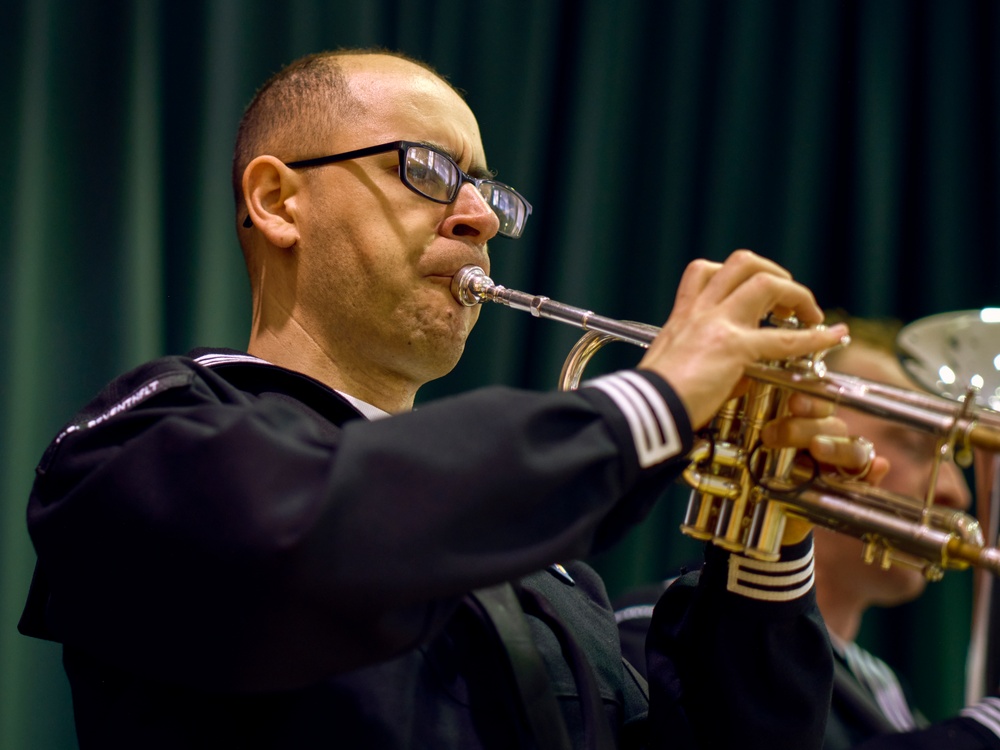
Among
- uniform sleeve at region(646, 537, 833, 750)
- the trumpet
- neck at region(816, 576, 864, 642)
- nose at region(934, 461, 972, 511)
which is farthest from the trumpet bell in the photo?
the trumpet

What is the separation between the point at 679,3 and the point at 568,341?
967mm

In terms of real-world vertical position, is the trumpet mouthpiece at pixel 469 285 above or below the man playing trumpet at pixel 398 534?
above

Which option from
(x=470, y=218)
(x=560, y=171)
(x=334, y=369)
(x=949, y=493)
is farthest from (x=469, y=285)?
(x=949, y=493)

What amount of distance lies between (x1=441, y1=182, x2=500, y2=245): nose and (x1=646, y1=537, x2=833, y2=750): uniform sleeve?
58 centimetres

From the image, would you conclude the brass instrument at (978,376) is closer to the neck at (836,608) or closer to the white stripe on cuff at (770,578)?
the neck at (836,608)

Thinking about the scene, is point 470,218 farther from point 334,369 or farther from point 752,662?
point 752,662

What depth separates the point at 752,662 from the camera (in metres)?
1.18

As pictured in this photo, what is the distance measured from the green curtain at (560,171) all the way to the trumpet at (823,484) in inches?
47.9

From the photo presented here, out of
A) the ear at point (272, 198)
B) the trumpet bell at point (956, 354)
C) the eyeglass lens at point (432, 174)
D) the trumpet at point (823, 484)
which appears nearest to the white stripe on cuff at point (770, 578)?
the trumpet at point (823, 484)

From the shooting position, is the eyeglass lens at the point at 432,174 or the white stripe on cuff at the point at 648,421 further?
the eyeglass lens at the point at 432,174

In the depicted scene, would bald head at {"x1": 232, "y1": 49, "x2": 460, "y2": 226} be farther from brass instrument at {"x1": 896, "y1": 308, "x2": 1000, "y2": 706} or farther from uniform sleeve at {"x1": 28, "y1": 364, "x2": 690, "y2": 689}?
brass instrument at {"x1": 896, "y1": 308, "x2": 1000, "y2": 706}

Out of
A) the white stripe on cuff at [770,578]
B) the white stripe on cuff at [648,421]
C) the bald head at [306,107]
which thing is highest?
the bald head at [306,107]

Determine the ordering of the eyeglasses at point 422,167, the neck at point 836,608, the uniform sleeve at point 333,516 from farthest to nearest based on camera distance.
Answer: the neck at point 836,608
the eyeglasses at point 422,167
the uniform sleeve at point 333,516

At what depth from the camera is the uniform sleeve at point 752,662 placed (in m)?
1.15
